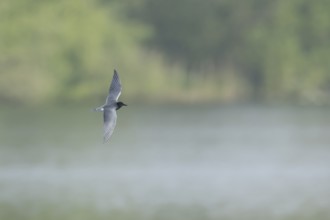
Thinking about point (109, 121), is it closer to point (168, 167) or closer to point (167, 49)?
point (168, 167)

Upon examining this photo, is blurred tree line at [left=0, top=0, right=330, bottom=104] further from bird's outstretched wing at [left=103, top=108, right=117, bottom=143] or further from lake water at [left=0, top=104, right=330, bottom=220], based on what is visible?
bird's outstretched wing at [left=103, top=108, right=117, bottom=143]

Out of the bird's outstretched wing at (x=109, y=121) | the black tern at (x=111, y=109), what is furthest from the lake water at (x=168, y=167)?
the bird's outstretched wing at (x=109, y=121)

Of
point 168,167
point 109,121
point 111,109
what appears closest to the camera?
point 109,121

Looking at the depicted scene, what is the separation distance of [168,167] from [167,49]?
31006 millimetres

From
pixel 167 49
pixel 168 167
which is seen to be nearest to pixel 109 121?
pixel 168 167

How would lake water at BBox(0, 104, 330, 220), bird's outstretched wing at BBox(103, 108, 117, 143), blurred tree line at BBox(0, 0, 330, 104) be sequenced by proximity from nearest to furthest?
bird's outstretched wing at BBox(103, 108, 117, 143)
lake water at BBox(0, 104, 330, 220)
blurred tree line at BBox(0, 0, 330, 104)

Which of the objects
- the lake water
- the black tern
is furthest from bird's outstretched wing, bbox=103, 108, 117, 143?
the lake water

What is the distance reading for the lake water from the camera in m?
19.1

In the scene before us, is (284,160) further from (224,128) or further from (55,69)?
(55,69)

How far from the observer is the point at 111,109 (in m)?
11.2

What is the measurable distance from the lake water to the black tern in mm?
6622

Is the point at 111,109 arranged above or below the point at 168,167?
below

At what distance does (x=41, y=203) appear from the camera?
19.7 meters

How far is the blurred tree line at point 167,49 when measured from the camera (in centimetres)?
4622
